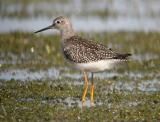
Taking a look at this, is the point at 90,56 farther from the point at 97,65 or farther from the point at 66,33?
the point at 66,33

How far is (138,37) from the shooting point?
61.2 feet

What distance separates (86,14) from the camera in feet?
73.1

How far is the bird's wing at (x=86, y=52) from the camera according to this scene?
475 inches

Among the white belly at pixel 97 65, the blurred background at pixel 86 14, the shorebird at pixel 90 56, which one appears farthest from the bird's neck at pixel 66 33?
the blurred background at pixel 86 14

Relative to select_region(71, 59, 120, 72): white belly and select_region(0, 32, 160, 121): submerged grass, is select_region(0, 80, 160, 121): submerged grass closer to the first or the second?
select_region(0, 32, 160, 121): submerged grass

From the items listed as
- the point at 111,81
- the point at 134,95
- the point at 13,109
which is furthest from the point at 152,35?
the point at 13,109

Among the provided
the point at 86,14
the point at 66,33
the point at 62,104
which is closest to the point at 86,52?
the point at 66,33

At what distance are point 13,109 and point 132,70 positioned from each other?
15.7 ft

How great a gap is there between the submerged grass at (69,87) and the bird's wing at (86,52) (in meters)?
0.83

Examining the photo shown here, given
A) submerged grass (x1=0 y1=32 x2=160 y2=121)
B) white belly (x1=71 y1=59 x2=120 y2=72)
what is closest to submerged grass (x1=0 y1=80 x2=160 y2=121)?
submerged grass (x1=0 y1=32 x2=160 y2=121)

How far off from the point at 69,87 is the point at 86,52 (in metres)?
1.28

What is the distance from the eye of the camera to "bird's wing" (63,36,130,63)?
39.5 feet

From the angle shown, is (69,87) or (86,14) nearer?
(69,87)

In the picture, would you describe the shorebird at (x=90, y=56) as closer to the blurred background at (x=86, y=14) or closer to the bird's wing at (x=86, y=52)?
the bird's wing at (x=86, y=52)
